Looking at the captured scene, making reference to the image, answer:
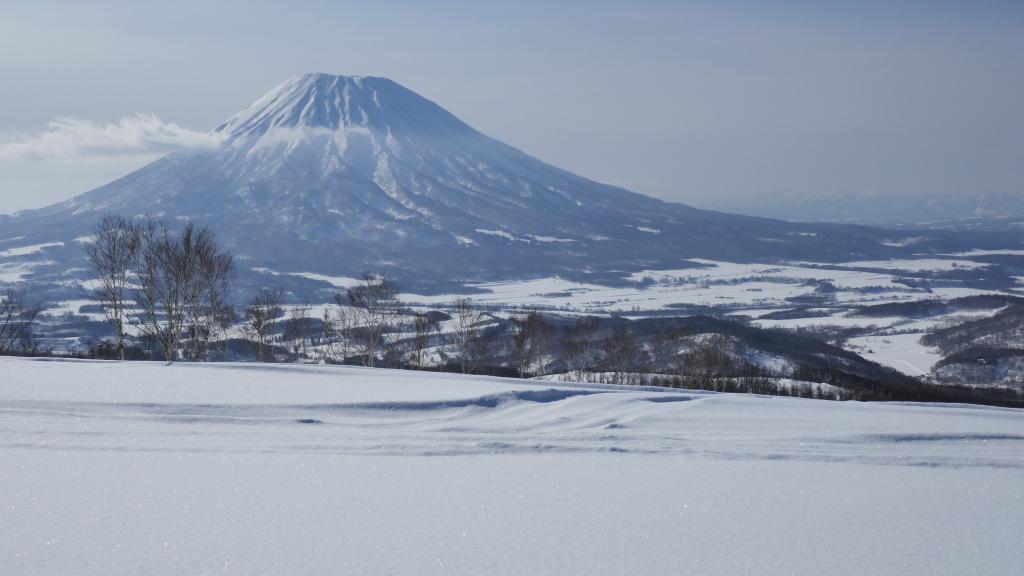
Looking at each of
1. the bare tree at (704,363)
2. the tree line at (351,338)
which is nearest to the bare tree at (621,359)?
the tree line at (351,338)

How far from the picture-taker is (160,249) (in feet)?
80.5

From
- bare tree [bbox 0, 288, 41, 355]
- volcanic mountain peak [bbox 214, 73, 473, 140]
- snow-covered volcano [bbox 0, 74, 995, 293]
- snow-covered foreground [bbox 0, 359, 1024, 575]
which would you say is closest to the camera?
snow-covered foreground [bbox 0, 359, 1024, 575]

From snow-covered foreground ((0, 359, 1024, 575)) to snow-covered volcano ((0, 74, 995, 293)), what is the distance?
113 meters

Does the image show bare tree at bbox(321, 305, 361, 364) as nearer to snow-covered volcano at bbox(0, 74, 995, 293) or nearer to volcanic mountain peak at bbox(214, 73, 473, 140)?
snow-covered volcano at bbox(0, 74, 995, 293)

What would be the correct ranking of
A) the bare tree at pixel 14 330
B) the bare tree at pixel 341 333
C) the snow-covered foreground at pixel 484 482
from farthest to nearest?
1. the bare tree at pixel 341 333
2. the bare tree at pixel 14 330
3. the snow-covered foreground at pixel 484 482

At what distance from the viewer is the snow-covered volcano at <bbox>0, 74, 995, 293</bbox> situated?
14300 centimetres

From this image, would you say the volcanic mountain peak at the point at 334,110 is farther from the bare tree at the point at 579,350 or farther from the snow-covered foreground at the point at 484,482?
the snow-covered foreground at the point at 484,482

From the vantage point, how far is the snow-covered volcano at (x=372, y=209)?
143000mm

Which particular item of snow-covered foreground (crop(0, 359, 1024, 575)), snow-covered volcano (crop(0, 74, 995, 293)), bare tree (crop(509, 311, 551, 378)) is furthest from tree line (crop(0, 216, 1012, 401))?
snow-covered volcano (crop(0, 74, 995, 293))

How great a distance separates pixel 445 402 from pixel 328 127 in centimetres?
18100

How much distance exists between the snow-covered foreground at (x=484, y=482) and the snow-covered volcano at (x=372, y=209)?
4441 inches

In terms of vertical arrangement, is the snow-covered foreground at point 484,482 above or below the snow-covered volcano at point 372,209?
below

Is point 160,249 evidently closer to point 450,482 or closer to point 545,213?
point 450,482

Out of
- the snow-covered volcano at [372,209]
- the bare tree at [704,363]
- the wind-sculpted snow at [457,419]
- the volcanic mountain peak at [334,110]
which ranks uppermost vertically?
the volcanic mountain peak at [334,110]
